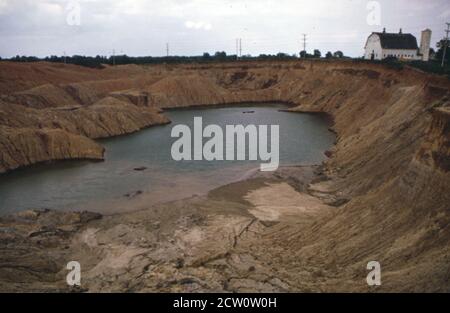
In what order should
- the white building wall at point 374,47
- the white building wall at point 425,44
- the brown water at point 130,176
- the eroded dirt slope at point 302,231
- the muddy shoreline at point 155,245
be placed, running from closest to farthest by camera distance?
the eroded dirt slope at point 302,231 < the muddy shoreline at point 155,245 < the brown water at point 130,176 < the white building wall at point 425,44 < the white building wall at point 374,47

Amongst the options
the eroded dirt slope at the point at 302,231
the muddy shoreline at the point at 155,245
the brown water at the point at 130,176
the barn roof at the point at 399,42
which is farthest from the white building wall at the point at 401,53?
the muddy shoreline at the point at 155,245

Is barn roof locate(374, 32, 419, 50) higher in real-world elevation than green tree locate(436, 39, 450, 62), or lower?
higher

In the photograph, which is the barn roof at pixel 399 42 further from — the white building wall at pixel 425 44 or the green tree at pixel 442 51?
the green tree at pixel 442 51

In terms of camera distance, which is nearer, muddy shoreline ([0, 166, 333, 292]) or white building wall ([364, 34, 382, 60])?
muddy shoreline ([0, 166, 333, 292])

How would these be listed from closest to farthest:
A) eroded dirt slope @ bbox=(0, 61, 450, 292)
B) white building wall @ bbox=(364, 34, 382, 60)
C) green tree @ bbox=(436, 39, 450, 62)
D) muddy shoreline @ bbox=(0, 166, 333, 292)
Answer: eroded dirt slope @ bbox=(0, 61, 450, 292), muddy shoreline @ bbox=(0, 166, 333, 292), green tree @ bbox=(436, 39, 450, 62), white building wall @ bbox=(364, 34, 382, 60)

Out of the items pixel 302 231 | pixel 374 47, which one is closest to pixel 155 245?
pixel 302 231

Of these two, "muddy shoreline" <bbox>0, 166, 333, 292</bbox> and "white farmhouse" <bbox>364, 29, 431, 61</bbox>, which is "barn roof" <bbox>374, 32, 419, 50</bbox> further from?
"muddy shoreline" <bbox>0, 166, 333, 292</bbox>

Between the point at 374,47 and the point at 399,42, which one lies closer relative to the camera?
the point at 399,42

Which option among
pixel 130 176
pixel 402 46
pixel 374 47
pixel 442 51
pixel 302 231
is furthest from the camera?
pixel 374 47

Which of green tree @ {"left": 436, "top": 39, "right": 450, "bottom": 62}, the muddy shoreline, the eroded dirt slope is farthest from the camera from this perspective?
green tree @ {"left": 436, "top": 39, "right": 450, "bottom": 62}

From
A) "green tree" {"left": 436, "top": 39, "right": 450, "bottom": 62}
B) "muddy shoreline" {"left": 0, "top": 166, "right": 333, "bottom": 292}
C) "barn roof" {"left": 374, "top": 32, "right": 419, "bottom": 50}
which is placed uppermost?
"barn roof" {"left": 374, "top": 32, "right": 419, "bottom": 50}

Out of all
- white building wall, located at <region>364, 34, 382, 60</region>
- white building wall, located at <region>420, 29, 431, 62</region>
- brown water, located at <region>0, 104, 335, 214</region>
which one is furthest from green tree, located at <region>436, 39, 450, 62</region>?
brown water, located at <region>0, 104, 335, 214</region>

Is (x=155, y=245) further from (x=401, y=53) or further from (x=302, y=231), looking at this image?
(x=401, y=53)
